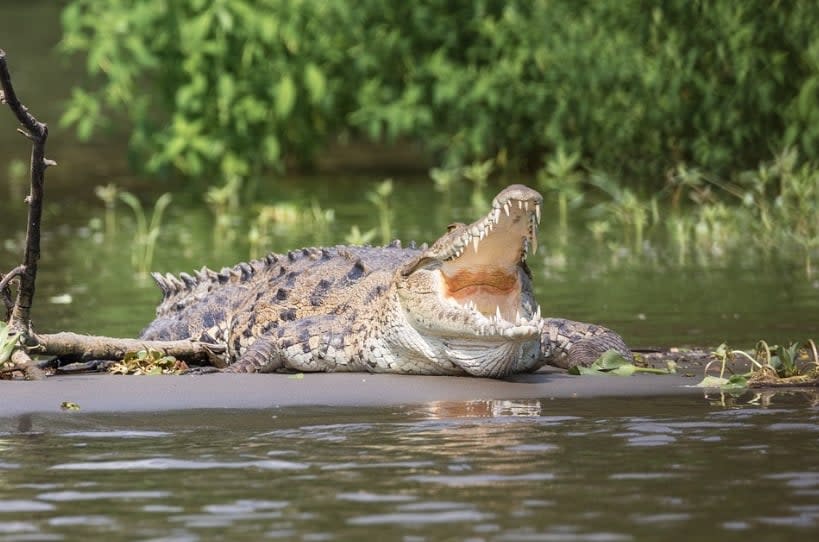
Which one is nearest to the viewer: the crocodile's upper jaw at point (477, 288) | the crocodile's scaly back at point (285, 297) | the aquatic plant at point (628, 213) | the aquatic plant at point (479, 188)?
the crocodile's upper jaw at point (477, 288)

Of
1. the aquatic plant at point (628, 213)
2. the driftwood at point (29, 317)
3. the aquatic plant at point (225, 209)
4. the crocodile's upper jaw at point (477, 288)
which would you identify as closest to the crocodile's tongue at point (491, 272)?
the crocodile's upper jaw at point (477, 288)

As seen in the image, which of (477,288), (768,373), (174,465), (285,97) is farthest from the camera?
(285,97)

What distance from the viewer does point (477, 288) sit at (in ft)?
27.9

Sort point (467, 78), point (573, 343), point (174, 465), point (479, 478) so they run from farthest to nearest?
point (467, 78) < point (573, 343) < point (174, 465) < point (479, 478)

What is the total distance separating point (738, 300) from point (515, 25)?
10780mm

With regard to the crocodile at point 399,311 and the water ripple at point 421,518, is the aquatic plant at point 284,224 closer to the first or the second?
the crocodile at point 399,311

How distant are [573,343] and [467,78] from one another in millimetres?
13659

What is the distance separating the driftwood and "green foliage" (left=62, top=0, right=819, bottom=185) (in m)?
9.32

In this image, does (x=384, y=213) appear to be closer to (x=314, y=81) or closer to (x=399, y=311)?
(x=314, y=81)

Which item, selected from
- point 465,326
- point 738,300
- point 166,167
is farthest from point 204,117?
point 465,326

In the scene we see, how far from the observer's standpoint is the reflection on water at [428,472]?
556 centimetres

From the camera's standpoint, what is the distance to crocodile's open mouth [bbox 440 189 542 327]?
315 inches

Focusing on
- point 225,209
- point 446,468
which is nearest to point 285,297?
point 446,468

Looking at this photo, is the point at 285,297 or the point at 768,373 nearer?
the point at 768,373
